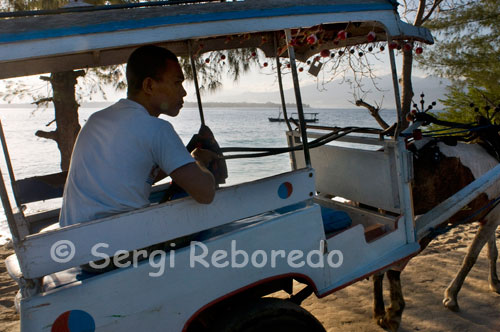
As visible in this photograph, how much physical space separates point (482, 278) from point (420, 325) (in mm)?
1344

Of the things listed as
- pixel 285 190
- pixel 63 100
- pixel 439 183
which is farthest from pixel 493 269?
pixel 63 100

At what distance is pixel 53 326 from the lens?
1.53 m

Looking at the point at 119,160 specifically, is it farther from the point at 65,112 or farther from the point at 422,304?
the point at 65,112

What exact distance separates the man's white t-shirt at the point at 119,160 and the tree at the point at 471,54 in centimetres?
778

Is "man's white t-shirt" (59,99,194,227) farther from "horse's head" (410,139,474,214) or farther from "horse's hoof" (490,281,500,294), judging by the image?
"horse's hoof" (490,281,500,294)

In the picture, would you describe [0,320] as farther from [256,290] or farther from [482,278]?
[482,278]

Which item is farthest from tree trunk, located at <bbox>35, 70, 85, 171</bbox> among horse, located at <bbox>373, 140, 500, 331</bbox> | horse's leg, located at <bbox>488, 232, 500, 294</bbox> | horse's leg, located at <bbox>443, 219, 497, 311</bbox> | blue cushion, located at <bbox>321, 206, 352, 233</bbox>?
horse's leg, located at <bbox>488, 232, 500, 294</bbox>

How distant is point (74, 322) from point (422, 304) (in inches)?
131

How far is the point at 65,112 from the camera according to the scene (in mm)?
6047

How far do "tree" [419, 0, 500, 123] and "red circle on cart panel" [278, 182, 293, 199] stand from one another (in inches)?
283

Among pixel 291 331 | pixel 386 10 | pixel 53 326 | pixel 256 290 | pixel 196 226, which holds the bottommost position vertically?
pixel 291 331

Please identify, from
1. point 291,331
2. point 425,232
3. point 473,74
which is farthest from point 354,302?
point 473,74

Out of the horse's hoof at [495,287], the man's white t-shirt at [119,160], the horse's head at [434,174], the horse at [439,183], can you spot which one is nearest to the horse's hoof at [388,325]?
the horse at [439,183]

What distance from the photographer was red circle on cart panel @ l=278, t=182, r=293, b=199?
2098 millimetres
